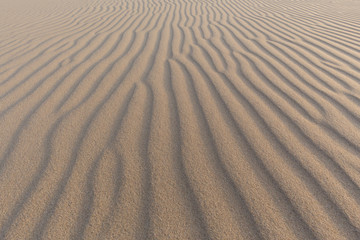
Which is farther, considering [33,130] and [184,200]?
[33,130]

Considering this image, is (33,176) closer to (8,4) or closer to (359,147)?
(359,147)

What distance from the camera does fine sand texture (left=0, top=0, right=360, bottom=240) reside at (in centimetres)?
91

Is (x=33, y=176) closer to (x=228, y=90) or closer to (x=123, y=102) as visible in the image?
(x=123, y=102)

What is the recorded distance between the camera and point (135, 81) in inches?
76.8

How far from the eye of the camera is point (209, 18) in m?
4.33

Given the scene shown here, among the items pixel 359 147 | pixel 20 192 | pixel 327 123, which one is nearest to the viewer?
pixel 20 192

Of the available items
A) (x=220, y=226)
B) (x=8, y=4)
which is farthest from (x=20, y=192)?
(x=8, y=4)

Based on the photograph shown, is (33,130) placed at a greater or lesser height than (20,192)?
greater

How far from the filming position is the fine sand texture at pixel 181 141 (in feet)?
2.99

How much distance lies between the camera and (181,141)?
1.30m

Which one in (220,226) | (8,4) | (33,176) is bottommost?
A: (220,226)

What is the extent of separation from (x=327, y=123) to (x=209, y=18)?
363cm

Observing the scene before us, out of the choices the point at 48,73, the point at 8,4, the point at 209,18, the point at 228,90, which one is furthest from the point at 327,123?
the point at 8,4

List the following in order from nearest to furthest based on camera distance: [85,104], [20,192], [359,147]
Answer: [20,192], [359,147], [85,104]
